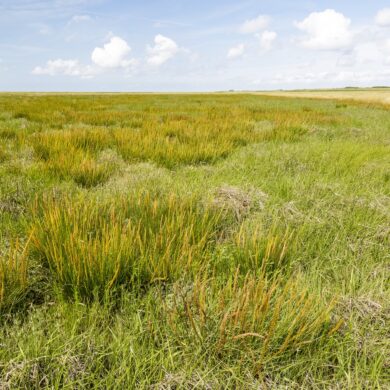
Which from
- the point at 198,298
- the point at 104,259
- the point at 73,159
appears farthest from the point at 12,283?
the point at 73,159

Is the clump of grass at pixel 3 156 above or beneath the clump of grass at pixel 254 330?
above

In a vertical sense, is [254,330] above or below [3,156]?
below

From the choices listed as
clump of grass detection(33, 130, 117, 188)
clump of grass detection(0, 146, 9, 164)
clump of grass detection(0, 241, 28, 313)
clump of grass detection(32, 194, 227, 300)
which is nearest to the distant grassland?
clump of grass detection(33, 130, 117, 188)

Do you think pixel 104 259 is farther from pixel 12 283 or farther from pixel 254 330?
pixel 254 330

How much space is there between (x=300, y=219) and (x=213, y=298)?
1.17 meters

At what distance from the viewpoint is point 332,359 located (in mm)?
1088

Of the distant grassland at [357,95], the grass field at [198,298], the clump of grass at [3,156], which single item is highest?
the distant grassland at [357,95]

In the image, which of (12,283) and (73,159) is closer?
(12,283)

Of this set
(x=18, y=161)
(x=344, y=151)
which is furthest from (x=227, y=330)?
(x=344, y=151)

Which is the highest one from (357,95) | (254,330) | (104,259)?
(357,95)

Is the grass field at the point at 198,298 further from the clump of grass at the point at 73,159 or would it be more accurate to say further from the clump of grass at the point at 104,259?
the clump of grass at the point at 73,159

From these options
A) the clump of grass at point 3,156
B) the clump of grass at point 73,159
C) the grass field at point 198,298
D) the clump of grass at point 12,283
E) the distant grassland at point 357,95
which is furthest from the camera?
the distant grassland at point 357,95

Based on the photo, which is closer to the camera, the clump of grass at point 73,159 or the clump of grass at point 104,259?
the clump of grass at point 104,259

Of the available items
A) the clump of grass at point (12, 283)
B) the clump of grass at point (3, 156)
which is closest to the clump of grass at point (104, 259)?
the clump of grass at point (12, 283)
